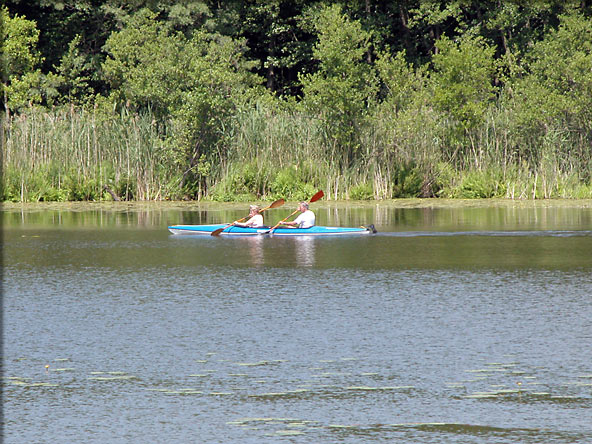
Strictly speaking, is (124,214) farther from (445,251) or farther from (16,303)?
(16,303)

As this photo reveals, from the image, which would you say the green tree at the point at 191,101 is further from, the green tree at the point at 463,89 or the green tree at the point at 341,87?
the green tree at the point at 463,89

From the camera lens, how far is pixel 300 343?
9.83 m

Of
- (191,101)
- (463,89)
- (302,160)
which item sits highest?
(463,89)

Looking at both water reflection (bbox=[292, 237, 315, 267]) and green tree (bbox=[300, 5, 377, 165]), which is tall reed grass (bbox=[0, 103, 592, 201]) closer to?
green tree (bbox=[300, 5, 377, 165])

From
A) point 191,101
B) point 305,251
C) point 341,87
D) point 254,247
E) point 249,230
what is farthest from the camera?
point 341,87

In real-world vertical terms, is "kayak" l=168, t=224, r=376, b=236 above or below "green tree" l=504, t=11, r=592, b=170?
below

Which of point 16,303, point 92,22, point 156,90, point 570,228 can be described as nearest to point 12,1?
point 92,22

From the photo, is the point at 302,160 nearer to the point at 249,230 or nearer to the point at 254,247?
the point at 249,230

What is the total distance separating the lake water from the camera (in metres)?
7.30

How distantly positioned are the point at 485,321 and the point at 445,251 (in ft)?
23.3

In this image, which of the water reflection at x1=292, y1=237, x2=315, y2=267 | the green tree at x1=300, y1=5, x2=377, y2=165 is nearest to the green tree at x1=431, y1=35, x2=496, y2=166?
the green tree at x1=300, y1=5, x2=377, y2=165

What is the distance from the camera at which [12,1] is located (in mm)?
44688

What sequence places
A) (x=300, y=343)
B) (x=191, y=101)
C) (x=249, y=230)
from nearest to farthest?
(x=300, y=343) < (x=249, y=230) < (x=191, y=101)

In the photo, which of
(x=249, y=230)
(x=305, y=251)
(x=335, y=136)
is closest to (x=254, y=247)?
(x=305, y=251)
